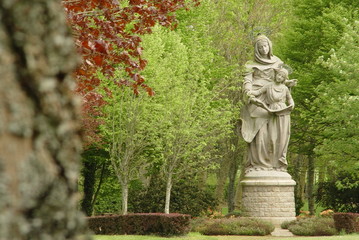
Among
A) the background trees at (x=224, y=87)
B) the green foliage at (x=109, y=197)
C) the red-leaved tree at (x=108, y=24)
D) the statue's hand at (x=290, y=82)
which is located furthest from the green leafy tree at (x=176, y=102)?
the red-leaved tree at (x=108, y=24)

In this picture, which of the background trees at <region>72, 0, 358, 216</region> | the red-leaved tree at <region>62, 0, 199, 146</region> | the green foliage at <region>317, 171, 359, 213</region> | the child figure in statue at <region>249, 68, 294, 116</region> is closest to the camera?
the red-leaved tree at <region>62, 0, 199, 146</region>

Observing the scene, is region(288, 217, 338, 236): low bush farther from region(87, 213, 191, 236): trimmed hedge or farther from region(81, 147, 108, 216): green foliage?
region(81, 147, 108, 216): green foliage

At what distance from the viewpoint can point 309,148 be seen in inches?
1099

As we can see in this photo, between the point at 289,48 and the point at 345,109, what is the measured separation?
10.5m

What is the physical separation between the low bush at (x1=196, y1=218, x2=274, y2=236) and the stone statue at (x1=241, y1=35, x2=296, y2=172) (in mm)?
3485

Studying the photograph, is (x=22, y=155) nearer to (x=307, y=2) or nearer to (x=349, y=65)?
(x=349, y=65)

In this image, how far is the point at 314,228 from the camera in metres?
17.8

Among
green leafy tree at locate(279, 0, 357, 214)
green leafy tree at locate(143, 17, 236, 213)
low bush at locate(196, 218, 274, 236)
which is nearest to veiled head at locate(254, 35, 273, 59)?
green leafy tree at locate(143, 17, 236, 213)

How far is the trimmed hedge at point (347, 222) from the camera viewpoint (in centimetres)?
1658

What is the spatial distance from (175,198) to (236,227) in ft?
18.8

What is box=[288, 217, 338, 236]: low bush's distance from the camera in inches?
689

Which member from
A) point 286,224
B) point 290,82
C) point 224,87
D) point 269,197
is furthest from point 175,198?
point 290,82

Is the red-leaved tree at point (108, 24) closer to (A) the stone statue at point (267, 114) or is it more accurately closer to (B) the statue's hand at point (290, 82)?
(A) the stone statue at point (267, 114)

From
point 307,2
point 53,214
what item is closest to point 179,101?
point 307,2
